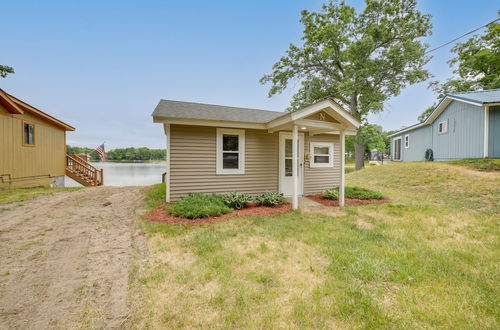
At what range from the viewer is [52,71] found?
18.0m

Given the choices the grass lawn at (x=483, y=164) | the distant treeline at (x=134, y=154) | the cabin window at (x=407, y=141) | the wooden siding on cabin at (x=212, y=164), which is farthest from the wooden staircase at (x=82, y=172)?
the cabin window at (x=407, y=141)

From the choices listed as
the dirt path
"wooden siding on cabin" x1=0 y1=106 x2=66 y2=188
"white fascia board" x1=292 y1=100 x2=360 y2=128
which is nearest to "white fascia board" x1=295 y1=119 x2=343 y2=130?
"white fascia board" x1=292 y1=100 x2=360 y2=128

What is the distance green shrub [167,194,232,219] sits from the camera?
4.69 meters

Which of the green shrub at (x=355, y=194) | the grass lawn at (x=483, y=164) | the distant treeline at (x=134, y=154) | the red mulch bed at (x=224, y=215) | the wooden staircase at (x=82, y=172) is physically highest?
the distant treeline at (x=134, y=154)

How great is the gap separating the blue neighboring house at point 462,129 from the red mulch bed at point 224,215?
11659 millimetres

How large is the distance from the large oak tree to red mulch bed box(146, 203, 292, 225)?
418 inches

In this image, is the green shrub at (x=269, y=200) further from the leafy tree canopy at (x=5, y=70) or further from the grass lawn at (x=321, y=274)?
the leafy tree canopy at (x=5, y=70)

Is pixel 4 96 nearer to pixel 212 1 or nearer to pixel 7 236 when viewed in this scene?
pixel 7 236

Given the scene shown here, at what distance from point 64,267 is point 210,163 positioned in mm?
4065

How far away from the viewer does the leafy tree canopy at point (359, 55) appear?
13.9m

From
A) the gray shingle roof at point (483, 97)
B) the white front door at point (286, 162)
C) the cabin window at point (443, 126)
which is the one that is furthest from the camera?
the cabin window at point (443, 126)

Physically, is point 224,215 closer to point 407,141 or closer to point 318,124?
point 318,124

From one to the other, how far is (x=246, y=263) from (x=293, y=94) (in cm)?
1678

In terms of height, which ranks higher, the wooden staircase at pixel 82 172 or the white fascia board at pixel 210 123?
the white fascia board at pixel 210 123
